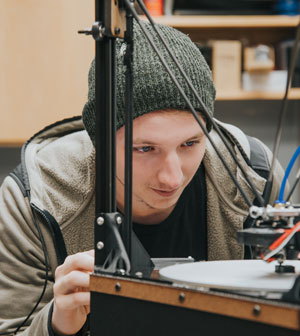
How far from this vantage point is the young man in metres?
0.99

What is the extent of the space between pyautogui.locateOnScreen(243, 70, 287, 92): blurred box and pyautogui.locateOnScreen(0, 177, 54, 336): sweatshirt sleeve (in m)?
1.31

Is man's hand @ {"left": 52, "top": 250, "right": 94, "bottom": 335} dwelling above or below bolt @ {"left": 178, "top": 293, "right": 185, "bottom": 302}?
below

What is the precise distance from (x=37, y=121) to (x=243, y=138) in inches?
Result: 39.6

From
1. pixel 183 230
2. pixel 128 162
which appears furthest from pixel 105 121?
pixel 183 230

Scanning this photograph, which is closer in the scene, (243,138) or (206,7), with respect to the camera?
(243,138)

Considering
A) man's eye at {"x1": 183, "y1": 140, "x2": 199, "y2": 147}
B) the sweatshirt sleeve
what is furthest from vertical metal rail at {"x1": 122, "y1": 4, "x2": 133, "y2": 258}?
the sweatshirt sleeve

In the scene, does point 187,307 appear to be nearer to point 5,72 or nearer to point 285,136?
point 5,72

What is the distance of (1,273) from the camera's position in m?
1.13

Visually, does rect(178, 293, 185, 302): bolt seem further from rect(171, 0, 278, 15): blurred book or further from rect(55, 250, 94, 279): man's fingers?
rect(171, 0, 278, 15): blurred book

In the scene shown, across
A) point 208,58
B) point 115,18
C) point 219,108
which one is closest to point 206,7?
point 208,58

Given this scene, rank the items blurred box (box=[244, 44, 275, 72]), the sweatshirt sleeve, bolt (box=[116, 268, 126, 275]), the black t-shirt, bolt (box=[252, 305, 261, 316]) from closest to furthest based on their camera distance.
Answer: bolt (box=[252, 305, 261, 316]) < bolt (box=[116, 268, 126, 275]) < the sweatshirt sleeve < the black t-shirt < blurred box (box=[244, 44, 275, 72])

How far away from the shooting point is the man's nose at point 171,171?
998 mm

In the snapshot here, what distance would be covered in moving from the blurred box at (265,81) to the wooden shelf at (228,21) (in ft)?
0.58

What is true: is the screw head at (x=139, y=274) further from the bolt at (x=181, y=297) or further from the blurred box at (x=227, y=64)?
the blurred box at (x=227, y=64)
